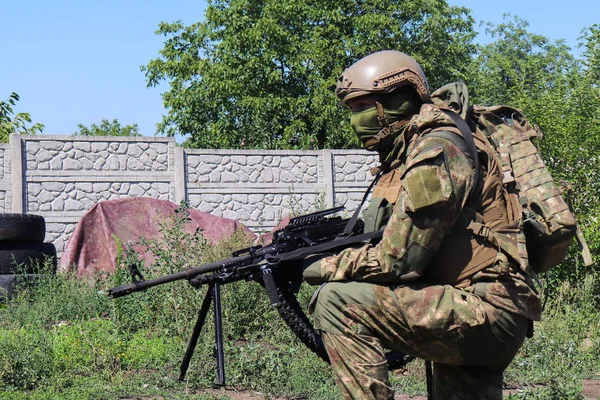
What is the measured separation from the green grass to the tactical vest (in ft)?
5.93

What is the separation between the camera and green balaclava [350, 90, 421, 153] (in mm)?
3938

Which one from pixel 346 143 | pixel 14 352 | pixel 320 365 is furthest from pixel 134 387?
pixel 346 143

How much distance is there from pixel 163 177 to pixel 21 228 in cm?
498

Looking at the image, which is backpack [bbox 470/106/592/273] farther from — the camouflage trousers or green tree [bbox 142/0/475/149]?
green tree [bbox 142/0/475/149]

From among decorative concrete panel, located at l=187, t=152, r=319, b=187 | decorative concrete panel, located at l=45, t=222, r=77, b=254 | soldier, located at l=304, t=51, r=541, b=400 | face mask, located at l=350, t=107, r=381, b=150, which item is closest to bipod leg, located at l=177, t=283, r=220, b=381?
soldier, located at l=304, t=51, r=541, b=400

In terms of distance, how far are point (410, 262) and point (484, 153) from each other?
24.3 inches

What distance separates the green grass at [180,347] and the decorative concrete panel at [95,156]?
616 centimetres

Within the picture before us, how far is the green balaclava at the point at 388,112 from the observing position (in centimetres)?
394

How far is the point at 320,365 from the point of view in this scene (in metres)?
6.57

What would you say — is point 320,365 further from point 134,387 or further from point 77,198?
point 77,198

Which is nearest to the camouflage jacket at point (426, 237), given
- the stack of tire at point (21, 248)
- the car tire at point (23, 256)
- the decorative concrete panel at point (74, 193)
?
the stack of tire at point (21, 248)

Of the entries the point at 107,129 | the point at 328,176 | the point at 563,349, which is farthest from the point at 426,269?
the point at 107,129

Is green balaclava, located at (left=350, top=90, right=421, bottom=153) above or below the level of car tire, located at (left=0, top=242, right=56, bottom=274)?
above

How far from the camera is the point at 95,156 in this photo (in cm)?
1559
